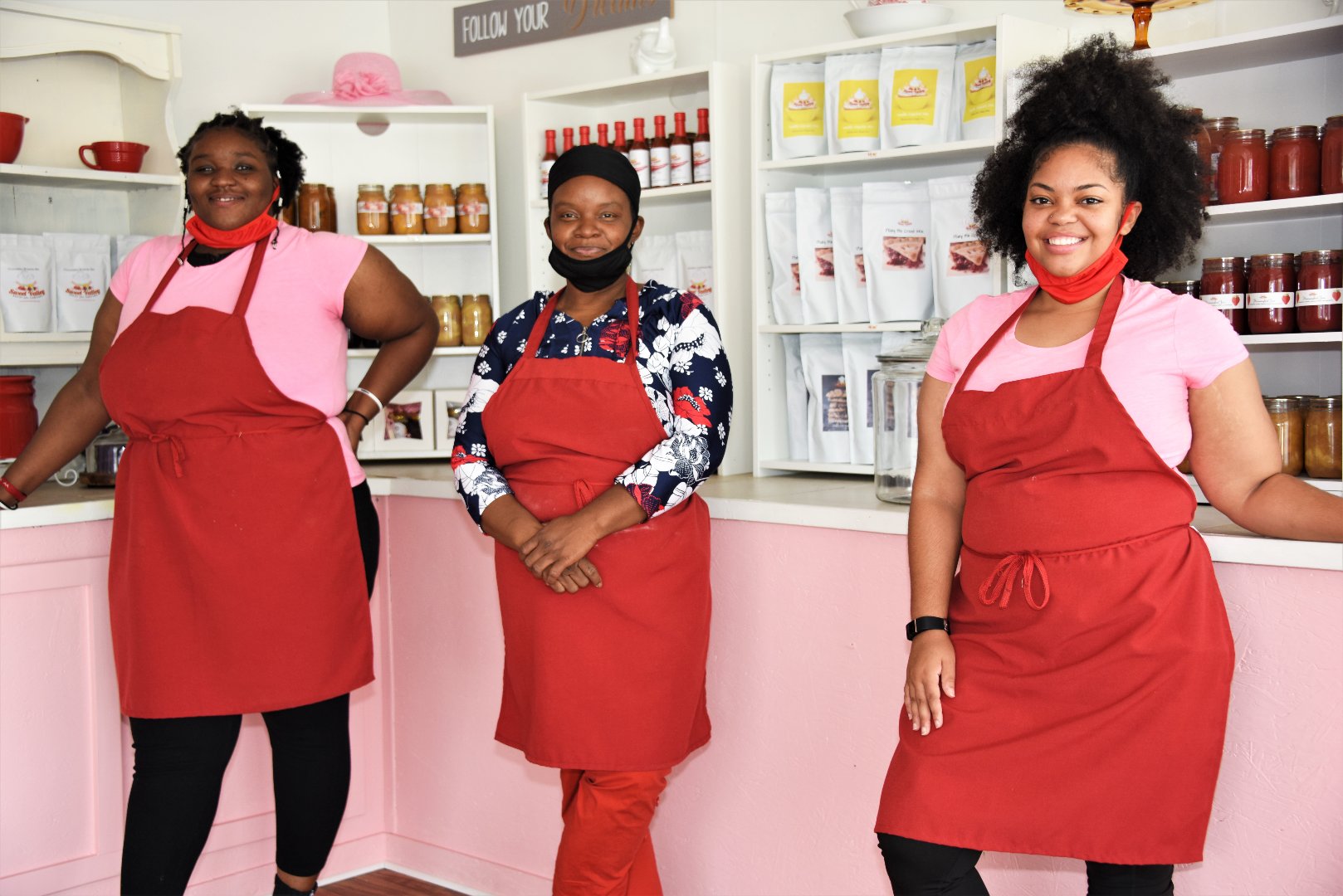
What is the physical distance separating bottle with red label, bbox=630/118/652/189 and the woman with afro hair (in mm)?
1433

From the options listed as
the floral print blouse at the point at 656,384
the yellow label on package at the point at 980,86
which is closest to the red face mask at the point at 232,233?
the floral print blouse at the point at 656,384

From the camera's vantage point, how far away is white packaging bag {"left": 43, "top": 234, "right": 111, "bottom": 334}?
295cm

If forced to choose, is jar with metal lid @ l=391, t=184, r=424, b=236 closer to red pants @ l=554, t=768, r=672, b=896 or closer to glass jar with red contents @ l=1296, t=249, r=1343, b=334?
red pants @ l=554, t=768, r=672, b=896

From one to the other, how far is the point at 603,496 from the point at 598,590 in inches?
6.1

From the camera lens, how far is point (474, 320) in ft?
11.0

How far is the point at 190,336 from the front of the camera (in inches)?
83.4

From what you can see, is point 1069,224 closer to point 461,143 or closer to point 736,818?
point 736,818

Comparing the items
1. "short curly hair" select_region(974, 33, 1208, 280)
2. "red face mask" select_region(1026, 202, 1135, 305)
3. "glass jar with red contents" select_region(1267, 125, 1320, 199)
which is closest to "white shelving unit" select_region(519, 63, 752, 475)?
"glass jar with red contents" select_region(1267, 125, 1320, 199)

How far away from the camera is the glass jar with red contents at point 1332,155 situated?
2252mm

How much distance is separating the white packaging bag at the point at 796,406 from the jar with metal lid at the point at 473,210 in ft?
2.99

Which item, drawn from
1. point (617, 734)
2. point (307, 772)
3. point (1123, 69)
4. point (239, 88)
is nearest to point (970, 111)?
point (1123, 69)

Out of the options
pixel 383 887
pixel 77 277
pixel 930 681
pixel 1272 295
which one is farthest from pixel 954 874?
pixel 77 277

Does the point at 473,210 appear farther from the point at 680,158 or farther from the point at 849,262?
the point at 849,262

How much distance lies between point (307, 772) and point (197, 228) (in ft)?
3.04
